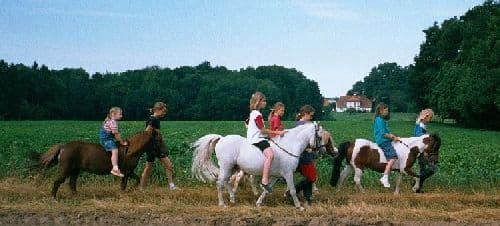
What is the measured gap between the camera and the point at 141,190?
1166 cm

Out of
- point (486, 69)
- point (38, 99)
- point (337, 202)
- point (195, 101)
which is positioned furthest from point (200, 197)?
point (195, 101)

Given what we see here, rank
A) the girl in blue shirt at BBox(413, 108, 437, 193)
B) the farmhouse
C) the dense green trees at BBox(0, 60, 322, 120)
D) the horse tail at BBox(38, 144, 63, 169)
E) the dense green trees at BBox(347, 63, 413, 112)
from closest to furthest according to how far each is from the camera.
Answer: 1. the horse tail at BBox(38, 144, 63, 169)
2. the girl in blue shirt at BBox(413, 108, 437, 193)
3. the dense green trees at BBox(0, 60, 322, 120)
4. the dense green trees at BBox(347, 63, 413, 112)
5. the farmhouse

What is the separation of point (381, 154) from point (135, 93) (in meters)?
77.8

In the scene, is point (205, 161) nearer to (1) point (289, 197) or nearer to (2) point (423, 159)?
(1) point (289, 197)

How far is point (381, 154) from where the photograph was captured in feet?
38.3

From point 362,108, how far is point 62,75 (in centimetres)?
9118

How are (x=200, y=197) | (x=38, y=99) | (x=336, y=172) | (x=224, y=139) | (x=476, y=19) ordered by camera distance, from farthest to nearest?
(x=38, y=99) < (x=476, y=19) < (x=336, y=172) < (x=200, y=197) < (x=224, y=139)

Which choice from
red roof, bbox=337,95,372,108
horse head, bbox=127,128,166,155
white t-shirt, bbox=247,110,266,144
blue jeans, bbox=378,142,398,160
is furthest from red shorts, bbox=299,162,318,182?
red roof, bbox=337,95,372,108

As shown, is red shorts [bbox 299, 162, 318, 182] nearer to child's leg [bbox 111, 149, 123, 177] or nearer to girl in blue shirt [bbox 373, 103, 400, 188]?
girl in blue shirt [bbox 373, 103, 400, 188]

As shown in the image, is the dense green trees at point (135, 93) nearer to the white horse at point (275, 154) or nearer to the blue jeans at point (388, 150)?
the white horse at point (275, 154)

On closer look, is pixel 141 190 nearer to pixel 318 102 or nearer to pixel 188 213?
pixel 188 213

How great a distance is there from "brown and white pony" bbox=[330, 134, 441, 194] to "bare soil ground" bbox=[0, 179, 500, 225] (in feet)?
1.65

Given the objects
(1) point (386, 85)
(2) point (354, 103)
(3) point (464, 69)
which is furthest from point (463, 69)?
(2) point (354, 103)

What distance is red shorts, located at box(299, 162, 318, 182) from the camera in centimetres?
1032
